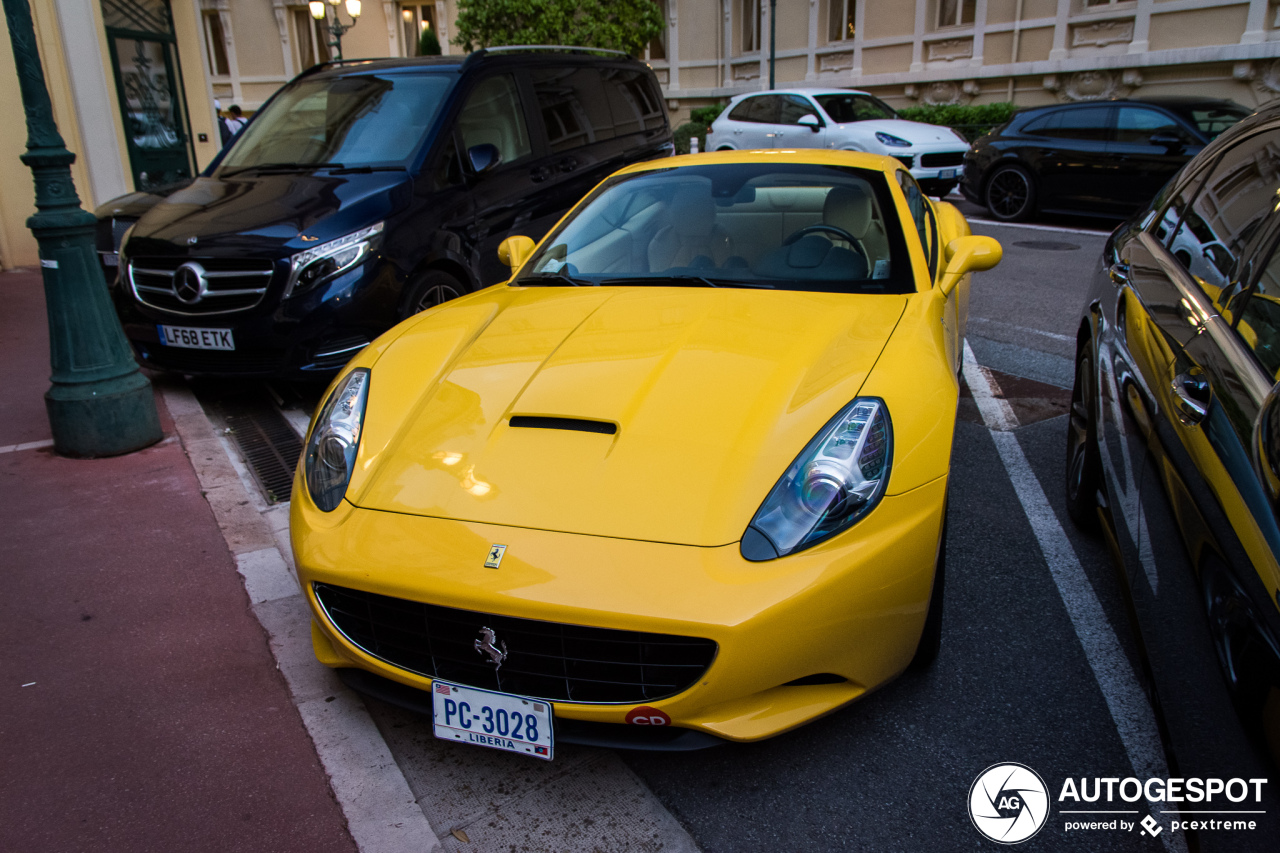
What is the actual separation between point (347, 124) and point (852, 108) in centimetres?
1063

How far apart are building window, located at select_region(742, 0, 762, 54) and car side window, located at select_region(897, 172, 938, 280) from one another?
2676cm

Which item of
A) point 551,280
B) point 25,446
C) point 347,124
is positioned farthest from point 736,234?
point 25,446

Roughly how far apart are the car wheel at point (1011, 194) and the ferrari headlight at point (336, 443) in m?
10.6

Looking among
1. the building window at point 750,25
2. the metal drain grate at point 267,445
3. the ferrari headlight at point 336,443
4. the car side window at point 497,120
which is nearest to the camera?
the ferrari headlight at point 336,443

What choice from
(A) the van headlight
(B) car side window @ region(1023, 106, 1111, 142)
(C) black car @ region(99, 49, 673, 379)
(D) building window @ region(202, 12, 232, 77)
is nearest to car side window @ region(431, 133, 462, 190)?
(C) black car @ region(99, 49, 673, 379)

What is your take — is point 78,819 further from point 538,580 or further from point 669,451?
point 669,451

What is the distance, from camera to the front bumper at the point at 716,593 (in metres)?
2.05

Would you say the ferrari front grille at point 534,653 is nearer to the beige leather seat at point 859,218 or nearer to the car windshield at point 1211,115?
the beige leather seat at point 859,218

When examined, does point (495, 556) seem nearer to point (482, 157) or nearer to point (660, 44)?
point (482, 157)

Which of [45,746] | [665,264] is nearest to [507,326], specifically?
[665,264]

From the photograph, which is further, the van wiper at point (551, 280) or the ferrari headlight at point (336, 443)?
the van wiper at point (551, 280)

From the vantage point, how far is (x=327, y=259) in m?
4.99

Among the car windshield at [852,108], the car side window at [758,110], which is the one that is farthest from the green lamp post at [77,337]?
the car side window at [758,110]

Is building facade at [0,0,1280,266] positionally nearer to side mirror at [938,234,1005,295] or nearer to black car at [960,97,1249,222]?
black car at [960,97,1249,222]
